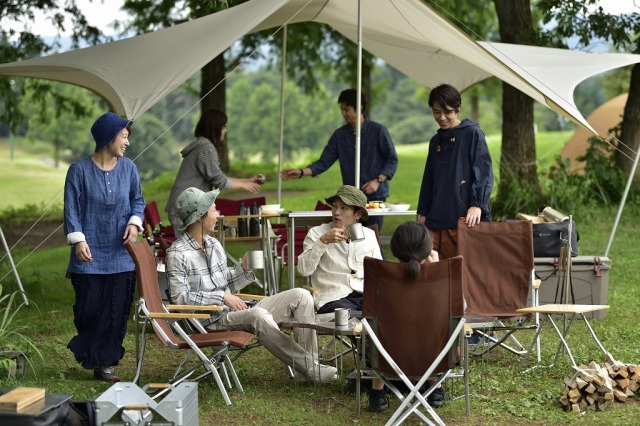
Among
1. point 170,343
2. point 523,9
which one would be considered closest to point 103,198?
point 170,343

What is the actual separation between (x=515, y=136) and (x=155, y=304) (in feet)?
23.6

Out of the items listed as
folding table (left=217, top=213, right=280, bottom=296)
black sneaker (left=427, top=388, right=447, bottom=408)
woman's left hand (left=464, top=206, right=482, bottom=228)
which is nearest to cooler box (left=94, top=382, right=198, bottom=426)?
black sneaker (left=427, top=388, right=447, bottom=408)

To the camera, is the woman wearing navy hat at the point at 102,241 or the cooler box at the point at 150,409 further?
the woman wearing navy hat at the point at 102,241

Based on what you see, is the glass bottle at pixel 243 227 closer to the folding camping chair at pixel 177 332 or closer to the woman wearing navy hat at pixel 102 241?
the woman wearing navy hat at pixel 102 241

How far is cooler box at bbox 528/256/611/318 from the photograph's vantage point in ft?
21.7

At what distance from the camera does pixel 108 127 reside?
17.0ft

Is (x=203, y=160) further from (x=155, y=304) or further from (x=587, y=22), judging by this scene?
(x=587, y=22)

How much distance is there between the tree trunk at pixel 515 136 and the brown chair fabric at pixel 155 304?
656 centimetres

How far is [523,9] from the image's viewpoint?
1115 cm

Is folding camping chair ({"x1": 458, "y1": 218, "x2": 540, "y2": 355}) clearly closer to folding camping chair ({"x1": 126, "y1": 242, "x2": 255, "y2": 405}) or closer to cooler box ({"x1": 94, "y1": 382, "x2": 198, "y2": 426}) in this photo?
folding camping chair ({"x1": 126, "y1": 242, "x2": 255, "y2": 405})

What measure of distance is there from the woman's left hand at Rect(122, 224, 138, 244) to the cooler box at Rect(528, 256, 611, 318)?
101 inches

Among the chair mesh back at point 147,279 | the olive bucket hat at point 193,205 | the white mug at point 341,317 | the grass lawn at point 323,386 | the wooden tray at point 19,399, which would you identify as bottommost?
the grass lawn at point 323,386

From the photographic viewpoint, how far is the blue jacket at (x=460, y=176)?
5.77 meters

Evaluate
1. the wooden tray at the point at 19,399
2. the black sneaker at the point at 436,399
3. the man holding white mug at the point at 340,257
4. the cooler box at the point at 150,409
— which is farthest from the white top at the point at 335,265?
the wooden tray at the point at 19,399
